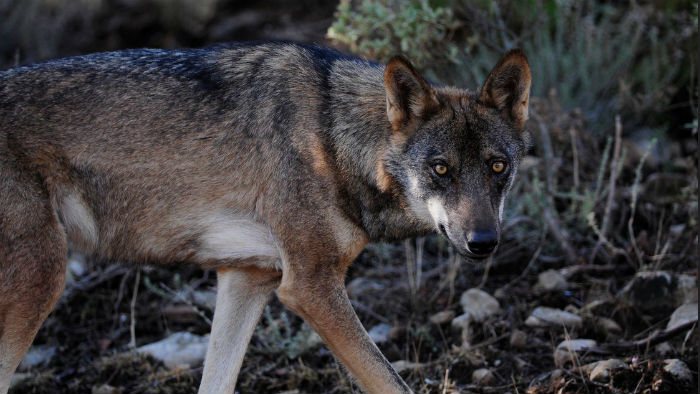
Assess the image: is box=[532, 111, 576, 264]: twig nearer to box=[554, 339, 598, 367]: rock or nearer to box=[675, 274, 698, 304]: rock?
box=[675, 274, 698, 304]: rock

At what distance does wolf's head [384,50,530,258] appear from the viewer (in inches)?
146

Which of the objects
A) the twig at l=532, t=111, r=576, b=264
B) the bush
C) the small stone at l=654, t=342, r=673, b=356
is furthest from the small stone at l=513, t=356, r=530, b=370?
the bush

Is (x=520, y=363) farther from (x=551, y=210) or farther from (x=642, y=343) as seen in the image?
(x=551, y=210)

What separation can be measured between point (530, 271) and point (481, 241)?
262cm

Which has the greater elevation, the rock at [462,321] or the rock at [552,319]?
the rock at [552,319]

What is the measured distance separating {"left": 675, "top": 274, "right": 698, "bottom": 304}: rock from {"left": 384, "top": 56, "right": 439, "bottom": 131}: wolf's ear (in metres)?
2.33

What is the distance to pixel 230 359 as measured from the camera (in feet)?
13.9

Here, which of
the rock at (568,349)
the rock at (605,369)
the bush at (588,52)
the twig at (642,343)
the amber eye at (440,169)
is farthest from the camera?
the bush at (588,52)

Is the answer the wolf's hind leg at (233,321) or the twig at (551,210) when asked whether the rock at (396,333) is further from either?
the twig at (551,210)

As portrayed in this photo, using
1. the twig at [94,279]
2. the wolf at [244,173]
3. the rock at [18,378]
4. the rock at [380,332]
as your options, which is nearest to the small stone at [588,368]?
the wolf at [244,173]

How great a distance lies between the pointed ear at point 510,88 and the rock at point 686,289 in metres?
1.87

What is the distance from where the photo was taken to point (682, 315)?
4.72m

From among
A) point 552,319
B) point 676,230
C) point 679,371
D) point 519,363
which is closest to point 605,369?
point 679,371

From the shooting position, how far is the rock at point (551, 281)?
223 inches
